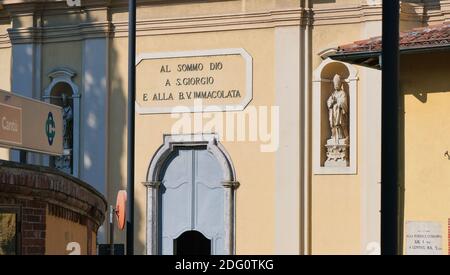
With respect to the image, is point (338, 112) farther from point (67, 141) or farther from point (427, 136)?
point (427, 136)

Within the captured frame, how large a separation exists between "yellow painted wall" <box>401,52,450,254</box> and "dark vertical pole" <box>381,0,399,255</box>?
12534 mm

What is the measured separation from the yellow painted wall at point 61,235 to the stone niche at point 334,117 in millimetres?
16805

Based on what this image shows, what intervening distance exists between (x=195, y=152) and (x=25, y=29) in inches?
214

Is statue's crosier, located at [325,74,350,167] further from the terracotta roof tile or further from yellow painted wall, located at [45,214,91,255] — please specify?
yellow painted wall, located at [45,214,91,255]

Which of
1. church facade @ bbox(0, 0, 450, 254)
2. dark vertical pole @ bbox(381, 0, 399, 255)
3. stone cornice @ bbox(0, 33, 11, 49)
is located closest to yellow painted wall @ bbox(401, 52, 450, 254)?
church facade @ bbox(0, 0, 450, 254)

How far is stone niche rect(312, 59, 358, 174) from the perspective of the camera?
2856 centimetres

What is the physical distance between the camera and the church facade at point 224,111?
2859 cm

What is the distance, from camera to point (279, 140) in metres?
29.2

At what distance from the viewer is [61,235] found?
1127 cm

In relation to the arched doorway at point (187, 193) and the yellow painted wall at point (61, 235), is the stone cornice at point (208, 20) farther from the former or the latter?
the yellow painted wall at point (61, 235)

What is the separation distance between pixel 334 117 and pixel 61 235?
18.0 metres

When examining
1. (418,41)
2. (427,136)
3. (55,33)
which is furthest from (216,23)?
(418,41)

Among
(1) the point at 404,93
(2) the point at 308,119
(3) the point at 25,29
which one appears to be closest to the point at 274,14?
(2) the point at 308,119
